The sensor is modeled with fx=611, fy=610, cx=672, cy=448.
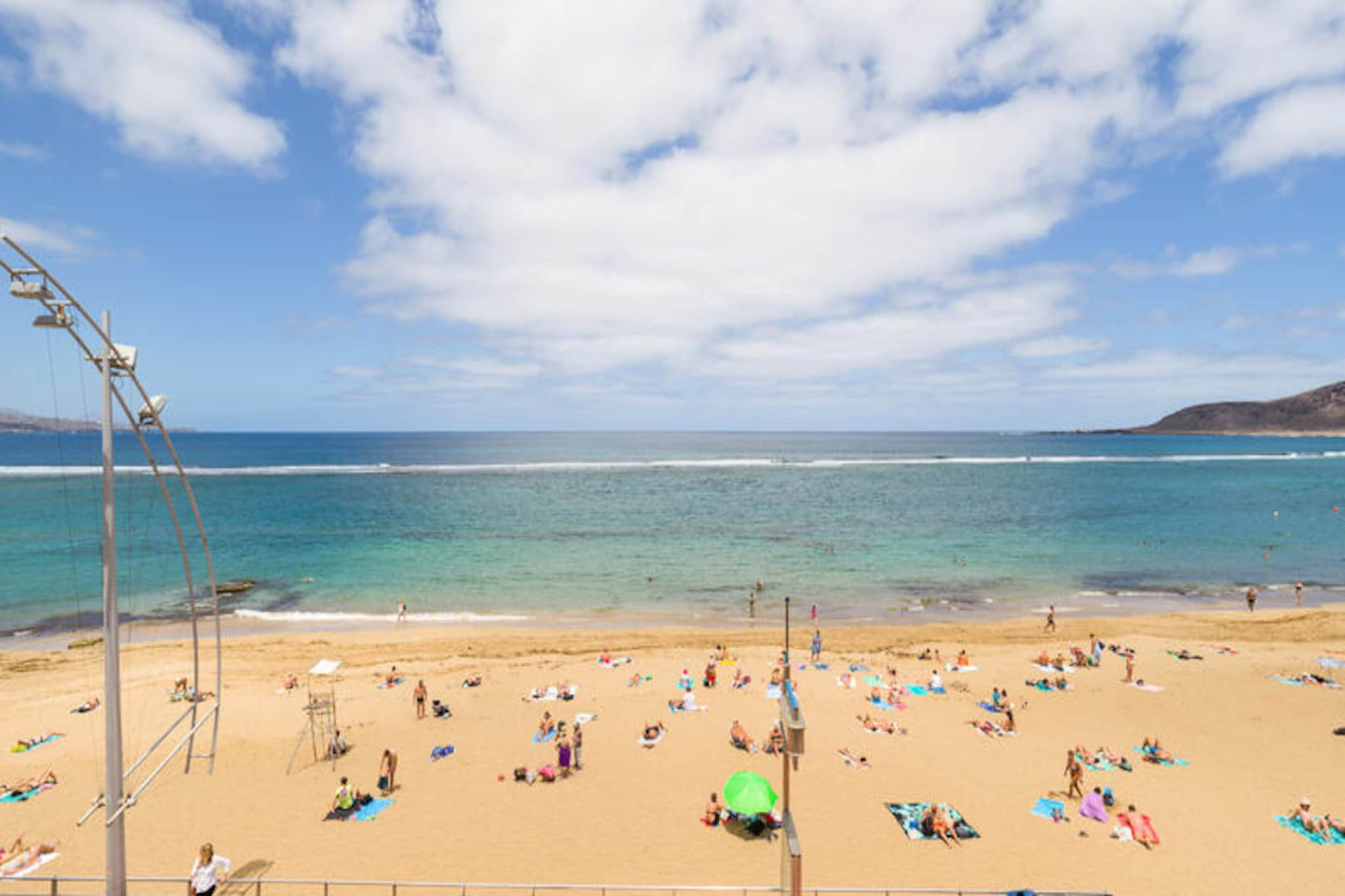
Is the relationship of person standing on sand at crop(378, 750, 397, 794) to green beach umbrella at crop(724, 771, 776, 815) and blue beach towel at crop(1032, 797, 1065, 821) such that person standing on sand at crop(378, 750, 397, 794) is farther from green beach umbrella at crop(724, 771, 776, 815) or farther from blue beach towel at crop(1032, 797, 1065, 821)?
blue beach towel at crop(1032, 797, 1065, 821)

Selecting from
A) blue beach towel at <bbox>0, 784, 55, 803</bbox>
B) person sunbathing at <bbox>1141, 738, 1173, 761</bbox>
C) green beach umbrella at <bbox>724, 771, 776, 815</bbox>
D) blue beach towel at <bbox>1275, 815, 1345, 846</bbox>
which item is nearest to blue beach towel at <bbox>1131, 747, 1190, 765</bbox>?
person sunbathing at <bbox>1141, 738, 1173, 761</bbox>

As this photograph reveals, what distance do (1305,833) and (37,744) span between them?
1322 inches

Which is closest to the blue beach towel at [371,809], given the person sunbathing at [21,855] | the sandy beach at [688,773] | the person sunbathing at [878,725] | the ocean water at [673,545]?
the sandy beach at [688,773]

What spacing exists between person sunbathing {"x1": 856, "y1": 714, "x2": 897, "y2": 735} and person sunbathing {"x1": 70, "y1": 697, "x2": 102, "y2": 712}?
25.6m

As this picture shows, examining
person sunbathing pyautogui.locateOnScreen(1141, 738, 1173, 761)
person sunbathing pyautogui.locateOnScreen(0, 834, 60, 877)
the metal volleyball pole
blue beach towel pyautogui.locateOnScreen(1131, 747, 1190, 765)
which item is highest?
the metal volleyball pole

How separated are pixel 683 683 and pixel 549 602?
52.9 feet

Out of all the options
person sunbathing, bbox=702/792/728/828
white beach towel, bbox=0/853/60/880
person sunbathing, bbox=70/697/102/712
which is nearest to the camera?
white beach towel, bbox=0/853/60/880

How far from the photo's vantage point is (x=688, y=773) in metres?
16.6

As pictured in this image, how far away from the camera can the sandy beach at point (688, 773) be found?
1301 cm

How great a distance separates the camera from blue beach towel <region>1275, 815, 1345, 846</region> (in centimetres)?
1359

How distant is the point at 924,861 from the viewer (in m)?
13.0

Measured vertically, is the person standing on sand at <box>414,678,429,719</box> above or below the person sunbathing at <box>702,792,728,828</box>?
above

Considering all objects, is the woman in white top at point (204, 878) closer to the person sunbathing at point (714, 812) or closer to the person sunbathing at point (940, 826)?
the person sunbathing at point (714, 812)

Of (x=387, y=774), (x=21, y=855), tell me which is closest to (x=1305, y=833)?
(x=387, y=774)
